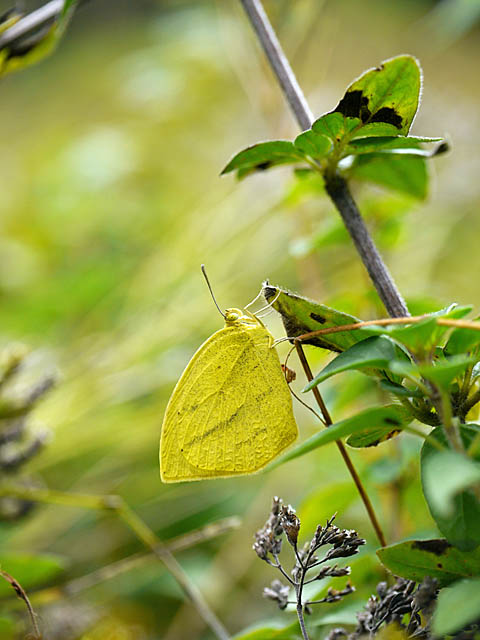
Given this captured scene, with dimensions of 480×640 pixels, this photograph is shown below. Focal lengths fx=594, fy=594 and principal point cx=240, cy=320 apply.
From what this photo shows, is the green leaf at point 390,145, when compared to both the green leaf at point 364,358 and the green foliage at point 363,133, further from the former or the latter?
the green leaf at point 364,358

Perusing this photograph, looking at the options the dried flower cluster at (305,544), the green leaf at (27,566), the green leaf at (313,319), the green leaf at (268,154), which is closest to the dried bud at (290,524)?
the dried flower cluster at (305,544)

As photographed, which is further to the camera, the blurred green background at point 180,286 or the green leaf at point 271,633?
the blurred green background at point 180,286

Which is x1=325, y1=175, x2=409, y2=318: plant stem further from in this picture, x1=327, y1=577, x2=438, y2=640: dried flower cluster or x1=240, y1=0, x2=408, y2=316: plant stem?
x1=327, y1=577, x2=438, y2=640: dried flower cluster

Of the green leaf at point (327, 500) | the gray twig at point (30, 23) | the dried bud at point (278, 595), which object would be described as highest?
the gray twig at point (30, 23)

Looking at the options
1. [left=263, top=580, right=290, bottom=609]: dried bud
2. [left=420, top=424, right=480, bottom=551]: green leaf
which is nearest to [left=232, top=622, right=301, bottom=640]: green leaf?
[left=263, top=580, right=290, bottom=609]: dried bud

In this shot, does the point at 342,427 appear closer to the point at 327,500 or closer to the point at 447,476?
the point at 447,476

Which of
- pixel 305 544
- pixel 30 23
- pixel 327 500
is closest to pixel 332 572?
pixel 305 544
